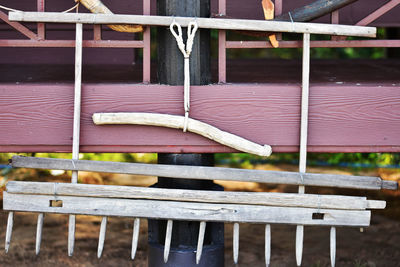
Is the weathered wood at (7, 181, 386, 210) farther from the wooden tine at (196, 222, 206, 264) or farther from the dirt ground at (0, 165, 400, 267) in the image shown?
the dirt ground at (0, 165, 400, 267)

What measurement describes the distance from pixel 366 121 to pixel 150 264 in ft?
5.37

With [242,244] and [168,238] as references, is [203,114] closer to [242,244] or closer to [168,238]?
[168,238]

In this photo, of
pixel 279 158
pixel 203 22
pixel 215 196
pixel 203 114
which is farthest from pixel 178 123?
pixel 279 158

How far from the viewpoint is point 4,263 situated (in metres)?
5.84

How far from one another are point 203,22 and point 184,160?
863 millimetres

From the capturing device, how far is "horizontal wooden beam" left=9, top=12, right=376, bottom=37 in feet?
10.9

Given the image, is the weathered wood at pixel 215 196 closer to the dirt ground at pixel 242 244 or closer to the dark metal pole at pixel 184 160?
the dark metal pole at pixel 184 160

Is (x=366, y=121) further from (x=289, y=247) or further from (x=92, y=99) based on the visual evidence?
(x=289, y=247)

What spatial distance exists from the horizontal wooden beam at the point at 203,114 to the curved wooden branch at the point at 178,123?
0.24ft

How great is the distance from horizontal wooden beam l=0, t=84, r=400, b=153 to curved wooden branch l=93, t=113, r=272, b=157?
74 millimetres

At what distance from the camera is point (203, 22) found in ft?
11.0

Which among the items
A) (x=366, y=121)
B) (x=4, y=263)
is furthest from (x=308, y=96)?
(x=4, y=263)

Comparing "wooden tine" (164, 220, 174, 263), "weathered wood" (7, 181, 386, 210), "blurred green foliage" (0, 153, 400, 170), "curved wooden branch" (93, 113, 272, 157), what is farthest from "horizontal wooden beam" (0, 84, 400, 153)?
"blurred green foliage" (0, 153, 400, 170)

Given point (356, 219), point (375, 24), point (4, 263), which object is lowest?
point (4, 263)
